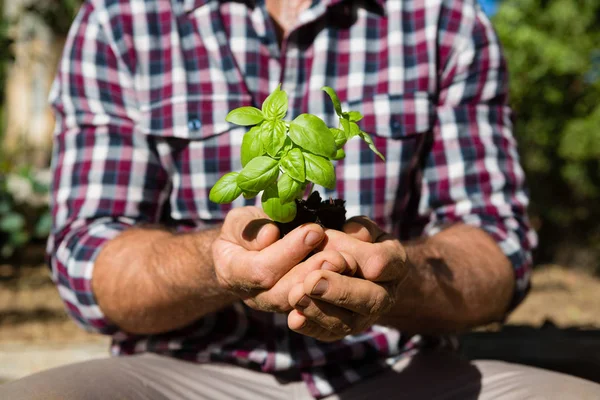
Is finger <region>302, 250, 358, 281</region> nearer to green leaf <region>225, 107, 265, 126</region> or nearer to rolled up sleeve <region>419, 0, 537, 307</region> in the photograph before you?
green leaf <region>225, 107, 265, 126</region>

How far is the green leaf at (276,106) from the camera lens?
55.7 inches

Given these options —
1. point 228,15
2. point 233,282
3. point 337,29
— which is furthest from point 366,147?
point 233,282

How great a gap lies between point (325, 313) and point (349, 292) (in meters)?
0.07

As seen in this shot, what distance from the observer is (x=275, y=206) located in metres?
1.41

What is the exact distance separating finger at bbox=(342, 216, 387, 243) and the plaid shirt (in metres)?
0.61

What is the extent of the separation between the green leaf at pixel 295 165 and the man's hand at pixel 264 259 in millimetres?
126

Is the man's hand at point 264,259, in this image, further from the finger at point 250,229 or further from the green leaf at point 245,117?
the green leaf at point 245,117

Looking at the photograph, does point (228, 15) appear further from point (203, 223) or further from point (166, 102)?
point (203, 223)

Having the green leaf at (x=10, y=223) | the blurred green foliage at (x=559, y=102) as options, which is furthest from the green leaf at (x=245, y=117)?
the blurred green foliage at (x=559, y=102)

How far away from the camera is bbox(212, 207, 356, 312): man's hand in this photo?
1.44 m

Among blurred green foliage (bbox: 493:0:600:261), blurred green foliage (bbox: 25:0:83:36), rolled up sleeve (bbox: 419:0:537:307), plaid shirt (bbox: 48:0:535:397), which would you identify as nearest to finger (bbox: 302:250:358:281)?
plaid shirt (bbox: 48:0:535:397)

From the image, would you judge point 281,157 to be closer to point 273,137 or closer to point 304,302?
point 273,137

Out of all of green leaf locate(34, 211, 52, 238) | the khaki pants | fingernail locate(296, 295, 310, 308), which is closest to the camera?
fingernail locate(296, 295, 310, 308)

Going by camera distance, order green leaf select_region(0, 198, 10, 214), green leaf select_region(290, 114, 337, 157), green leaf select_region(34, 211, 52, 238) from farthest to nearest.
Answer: green leaf select_region(34, 211, 52, 238)
green leaf select_region(0, 198, 10, 214)
green leaf select_region(290, 114, 337, 157)
